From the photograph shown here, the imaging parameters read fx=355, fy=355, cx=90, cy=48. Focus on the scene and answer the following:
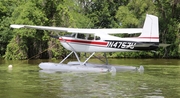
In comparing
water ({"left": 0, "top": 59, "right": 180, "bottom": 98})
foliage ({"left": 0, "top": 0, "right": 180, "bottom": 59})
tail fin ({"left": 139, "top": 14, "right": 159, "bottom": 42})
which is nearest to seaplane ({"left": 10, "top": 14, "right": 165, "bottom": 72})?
tail fin ({"left": 139, "top": 14, "right": 159, "bottom": 42})

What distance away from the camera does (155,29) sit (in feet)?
49.6

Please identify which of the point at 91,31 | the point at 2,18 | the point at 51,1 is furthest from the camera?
the point at 2,18

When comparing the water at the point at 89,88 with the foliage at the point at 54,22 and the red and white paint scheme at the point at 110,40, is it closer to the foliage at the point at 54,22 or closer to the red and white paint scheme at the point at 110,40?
the red and white paint scheme at the point at 110,40

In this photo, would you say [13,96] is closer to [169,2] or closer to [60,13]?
[60,13]

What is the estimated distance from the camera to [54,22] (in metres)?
28.9

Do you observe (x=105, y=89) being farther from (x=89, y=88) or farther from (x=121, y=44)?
(x=121, y=44)

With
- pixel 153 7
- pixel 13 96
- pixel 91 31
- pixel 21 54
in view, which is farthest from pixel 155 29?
pixel 153 7

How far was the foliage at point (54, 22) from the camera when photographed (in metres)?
27.7

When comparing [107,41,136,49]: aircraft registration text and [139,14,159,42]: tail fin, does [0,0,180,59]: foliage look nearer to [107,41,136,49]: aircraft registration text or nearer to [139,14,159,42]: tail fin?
[107,41,136,49]: aircraft registration text

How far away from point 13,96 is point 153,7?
2504 cm

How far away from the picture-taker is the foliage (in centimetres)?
2770

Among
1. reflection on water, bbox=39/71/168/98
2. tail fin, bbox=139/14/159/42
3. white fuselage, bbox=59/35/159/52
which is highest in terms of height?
tail fin, bbox=139/14/159/42

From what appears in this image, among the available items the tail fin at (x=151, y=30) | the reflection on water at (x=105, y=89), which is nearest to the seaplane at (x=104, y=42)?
the tail fin at (x=151, y=30)

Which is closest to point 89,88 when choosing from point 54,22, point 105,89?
point 105,89
